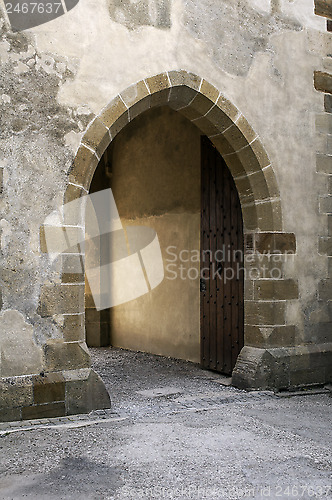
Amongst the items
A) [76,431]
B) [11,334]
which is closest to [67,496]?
[76,431]

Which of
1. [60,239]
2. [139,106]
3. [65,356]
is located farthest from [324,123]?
[65,356]

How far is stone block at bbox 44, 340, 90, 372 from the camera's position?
3.87 meters

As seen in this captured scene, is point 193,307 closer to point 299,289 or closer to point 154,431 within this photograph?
point 299,289

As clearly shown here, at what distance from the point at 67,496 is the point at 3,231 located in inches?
71.8

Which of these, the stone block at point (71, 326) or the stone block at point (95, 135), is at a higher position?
the stone block at point (95, 135)

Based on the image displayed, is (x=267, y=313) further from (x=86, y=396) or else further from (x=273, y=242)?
(x=86, y=396)

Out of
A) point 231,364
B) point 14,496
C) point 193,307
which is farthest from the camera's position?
point 193,307

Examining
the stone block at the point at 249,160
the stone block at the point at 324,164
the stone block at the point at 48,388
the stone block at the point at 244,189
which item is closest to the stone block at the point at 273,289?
the stone block at the point at 244,189

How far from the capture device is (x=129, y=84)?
13.9ft

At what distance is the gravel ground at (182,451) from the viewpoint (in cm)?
268

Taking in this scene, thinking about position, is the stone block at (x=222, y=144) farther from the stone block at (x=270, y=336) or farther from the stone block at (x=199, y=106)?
the stone block at (x=270, y=336)

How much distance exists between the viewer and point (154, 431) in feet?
11.9

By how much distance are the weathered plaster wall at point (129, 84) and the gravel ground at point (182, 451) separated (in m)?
0.62

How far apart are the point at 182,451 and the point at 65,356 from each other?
44.8 inches
